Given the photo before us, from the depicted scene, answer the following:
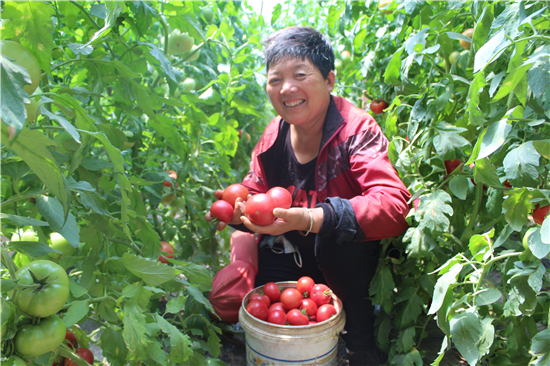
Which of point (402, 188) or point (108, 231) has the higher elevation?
point (108, 231)

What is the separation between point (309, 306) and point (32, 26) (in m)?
1.21

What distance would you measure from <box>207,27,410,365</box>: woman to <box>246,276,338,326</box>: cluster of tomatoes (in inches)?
3.0

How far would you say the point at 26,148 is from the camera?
533mm

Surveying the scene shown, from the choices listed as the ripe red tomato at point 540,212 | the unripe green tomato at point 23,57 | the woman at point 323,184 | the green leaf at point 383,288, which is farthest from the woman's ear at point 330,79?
the unripe green tomato at point 23,57

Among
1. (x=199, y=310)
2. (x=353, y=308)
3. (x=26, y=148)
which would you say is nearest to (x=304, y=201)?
(x=353, y=308)

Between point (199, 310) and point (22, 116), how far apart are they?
1.19 m

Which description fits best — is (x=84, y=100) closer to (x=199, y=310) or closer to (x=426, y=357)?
(x=199, y=310)

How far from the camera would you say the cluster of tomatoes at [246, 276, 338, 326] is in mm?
1428

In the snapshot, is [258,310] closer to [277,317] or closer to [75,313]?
[277,317]

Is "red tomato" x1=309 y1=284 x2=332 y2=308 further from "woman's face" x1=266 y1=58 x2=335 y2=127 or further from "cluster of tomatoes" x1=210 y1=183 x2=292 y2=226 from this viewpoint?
"woman's face" x1=266 y1=58 x2=335 y2=127

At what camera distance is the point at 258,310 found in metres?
1.44

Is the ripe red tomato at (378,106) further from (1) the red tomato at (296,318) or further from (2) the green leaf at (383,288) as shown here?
(1) the red tomato at (296,318)

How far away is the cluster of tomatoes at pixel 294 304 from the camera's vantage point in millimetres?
1428

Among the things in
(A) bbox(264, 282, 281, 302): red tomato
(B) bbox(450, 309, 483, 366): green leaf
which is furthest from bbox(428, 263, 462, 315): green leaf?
(A) bbox(264, 282, 281, 302): red tomato
